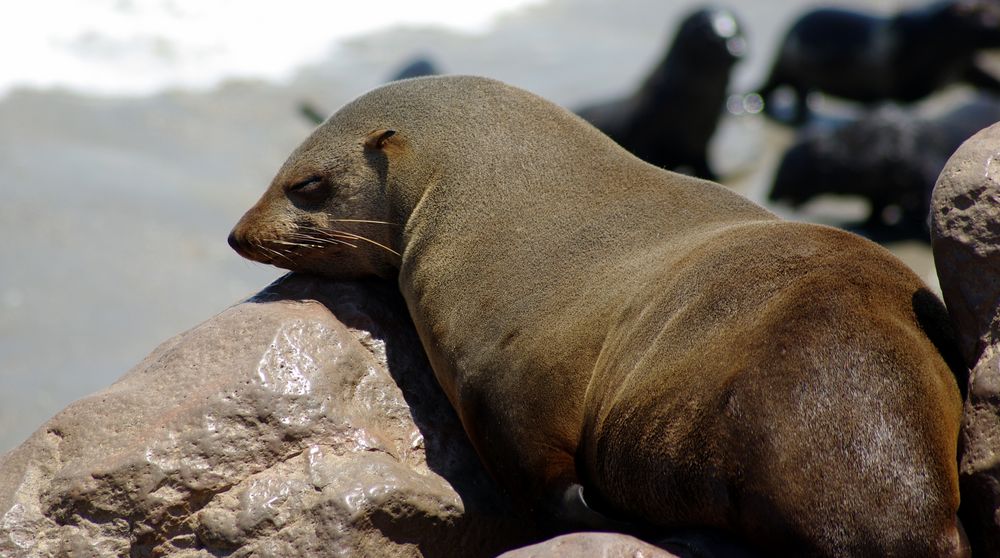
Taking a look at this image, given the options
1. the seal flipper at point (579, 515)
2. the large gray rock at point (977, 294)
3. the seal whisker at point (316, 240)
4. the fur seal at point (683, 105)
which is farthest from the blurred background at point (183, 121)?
the large gray rock at point (977, 294)

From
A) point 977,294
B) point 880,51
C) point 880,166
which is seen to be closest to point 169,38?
point 880,166

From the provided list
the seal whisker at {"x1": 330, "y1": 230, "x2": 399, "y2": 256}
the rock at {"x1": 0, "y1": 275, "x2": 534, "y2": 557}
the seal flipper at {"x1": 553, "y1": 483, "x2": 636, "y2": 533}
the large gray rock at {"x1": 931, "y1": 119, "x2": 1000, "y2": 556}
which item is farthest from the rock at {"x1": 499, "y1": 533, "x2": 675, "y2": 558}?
the seal whisker at {"x1": 330, "y1": 230, "x2": 399, "y2": 256}

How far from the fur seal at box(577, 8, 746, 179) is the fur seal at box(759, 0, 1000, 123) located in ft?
8.99

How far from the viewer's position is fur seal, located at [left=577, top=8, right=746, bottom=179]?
13.6 metres

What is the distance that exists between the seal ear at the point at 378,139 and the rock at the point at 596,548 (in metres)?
1.81

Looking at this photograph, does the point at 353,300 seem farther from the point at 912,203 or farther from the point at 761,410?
the point at 912,203

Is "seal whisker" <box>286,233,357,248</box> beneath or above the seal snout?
beneath

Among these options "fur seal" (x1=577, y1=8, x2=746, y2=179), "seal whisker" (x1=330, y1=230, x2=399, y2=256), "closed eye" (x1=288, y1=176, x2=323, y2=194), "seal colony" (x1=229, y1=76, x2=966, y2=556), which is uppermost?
"closed eye" (x1=288, y1=176, x2=323, y2=194)

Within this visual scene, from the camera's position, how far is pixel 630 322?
358 cm

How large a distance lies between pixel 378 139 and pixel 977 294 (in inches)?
82.5

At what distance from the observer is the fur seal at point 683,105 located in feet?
44.8

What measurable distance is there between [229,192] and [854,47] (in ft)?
29.1

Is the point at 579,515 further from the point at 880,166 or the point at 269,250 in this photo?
the point at 880,166

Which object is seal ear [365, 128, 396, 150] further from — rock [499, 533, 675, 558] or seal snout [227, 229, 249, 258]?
rock [499, 533, 675, 558]
